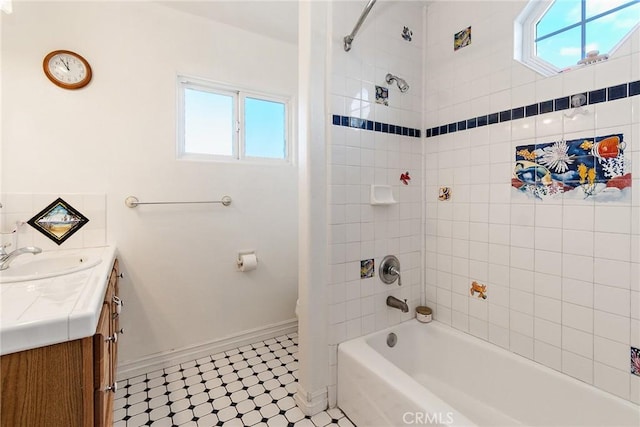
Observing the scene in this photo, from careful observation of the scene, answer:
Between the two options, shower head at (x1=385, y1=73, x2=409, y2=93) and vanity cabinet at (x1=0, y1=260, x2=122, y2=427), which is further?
shower head at (x1=385, y1=73, x2=409, y2=93)

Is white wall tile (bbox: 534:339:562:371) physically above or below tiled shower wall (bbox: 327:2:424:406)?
below

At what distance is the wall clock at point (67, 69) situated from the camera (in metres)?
1.62

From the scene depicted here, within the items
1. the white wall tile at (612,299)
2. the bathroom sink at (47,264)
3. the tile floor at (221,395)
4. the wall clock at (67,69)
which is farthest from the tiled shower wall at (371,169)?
the wall clock at (67,69)

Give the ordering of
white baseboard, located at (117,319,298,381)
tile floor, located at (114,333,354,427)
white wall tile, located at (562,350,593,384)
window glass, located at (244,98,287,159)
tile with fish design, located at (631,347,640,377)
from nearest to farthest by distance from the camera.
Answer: tile with fish design, located at (631,347,640,377) → white wall tile, located at (562,350,593,384) → tile floor, located at (114,333,354,427) → white baseboard, located at (117,319,298,381) → window glass, located at (244,98,287,159)

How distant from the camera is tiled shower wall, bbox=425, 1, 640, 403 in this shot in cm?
117

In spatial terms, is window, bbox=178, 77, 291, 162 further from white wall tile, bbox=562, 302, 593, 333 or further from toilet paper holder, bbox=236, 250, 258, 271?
white wall tile, bbox=562, 302, 593, 333

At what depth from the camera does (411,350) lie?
1.81 m

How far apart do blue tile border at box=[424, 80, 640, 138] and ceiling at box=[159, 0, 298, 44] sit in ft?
4.28

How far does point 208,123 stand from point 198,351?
5.66ft

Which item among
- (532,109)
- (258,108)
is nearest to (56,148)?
(258,108)

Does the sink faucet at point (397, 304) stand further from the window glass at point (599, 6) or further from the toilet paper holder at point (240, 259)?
the window glass at point (599, 6)

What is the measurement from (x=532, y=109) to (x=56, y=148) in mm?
2624

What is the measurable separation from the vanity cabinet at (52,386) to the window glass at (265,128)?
5.80ft

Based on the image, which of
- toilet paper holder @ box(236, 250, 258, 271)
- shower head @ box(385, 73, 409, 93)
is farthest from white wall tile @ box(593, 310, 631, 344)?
toilet paper holder @ box(236, 250, 258, 271)
